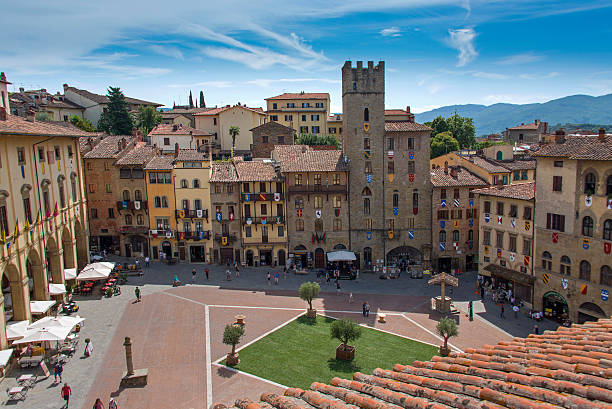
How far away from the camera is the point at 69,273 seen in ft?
145

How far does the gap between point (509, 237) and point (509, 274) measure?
3.63 metres

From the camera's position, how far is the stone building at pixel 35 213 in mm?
32562

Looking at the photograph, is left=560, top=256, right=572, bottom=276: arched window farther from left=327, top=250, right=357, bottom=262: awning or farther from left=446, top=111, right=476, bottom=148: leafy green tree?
left=446, top=111, right=476, bottom=148: leafy green tree

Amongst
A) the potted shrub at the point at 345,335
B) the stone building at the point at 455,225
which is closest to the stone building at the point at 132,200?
the potted shrub at the point at 345,335

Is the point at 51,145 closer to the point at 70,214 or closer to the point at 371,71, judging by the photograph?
the point at 70,214

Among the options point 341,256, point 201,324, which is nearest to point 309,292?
point 201,324

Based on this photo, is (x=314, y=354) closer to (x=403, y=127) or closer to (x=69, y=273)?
(x=69, y=273)

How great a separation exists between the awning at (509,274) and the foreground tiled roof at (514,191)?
7.11 m

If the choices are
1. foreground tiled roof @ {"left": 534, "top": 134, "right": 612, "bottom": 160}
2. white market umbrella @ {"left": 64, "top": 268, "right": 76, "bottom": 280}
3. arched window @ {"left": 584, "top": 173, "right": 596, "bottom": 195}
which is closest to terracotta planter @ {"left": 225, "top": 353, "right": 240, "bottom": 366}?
white market umbrella @ {"left": 64, "top": 268, "right": 76, "bottom": 280}

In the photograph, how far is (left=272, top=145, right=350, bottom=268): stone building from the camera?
5566cm

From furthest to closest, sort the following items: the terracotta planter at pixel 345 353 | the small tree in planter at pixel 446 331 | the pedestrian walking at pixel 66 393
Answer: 1. the small tree in planter at pixel 446 331
2. the terracotta planter at pixel 345 353
3. the pedestrian walking at pixel 66 393

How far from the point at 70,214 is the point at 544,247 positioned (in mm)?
44238

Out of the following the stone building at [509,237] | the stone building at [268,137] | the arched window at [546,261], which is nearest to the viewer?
the arched window at [546,261]

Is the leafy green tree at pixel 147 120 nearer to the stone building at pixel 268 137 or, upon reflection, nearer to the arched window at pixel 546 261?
the stone building at pixel 268 137
